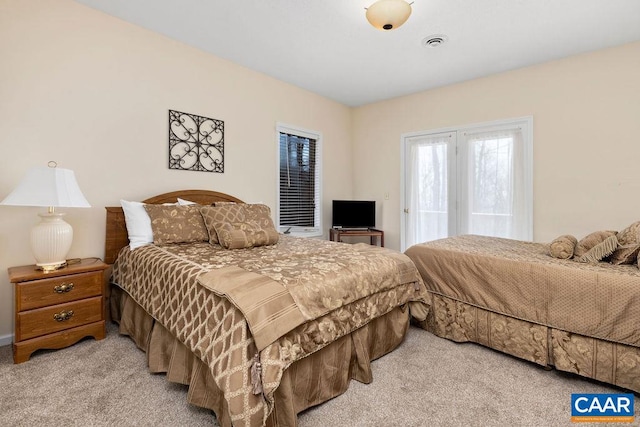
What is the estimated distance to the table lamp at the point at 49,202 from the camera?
2010 mm

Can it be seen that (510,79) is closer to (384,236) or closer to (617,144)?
(617,144)

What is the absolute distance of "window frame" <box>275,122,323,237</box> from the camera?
4062mm

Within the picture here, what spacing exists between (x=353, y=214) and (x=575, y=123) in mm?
2810

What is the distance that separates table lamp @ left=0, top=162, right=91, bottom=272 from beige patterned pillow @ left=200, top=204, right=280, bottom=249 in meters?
0.91

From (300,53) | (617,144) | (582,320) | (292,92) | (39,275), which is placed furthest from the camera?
(292,92)

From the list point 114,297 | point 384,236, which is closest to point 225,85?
point 114,297

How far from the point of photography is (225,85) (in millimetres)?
3475

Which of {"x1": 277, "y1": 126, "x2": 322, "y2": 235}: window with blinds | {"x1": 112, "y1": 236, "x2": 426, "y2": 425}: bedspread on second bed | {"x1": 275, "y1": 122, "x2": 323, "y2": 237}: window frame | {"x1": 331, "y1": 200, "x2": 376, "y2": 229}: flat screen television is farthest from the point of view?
{"x1": 331, "y1": 200, "x2": 376, "y2": 229}: flat screen television

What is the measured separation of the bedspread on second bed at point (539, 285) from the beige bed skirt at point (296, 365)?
53 cm

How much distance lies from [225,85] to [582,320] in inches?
150

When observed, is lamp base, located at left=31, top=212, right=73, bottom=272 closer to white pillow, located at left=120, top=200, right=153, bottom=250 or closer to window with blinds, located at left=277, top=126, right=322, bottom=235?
white pillow, located at left=120, top=200, right=153, bottom=250

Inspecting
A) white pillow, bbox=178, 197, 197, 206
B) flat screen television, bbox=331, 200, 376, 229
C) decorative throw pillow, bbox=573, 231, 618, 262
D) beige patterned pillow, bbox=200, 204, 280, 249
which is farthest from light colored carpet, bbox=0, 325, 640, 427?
flat screen television, bbox=331, 200, 376, 229

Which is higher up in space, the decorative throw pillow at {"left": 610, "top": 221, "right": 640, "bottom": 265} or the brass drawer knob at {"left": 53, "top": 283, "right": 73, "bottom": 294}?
the decorative throw pillow at {"left": 610, "top": 221, "right": 640, "bottom": 265}
